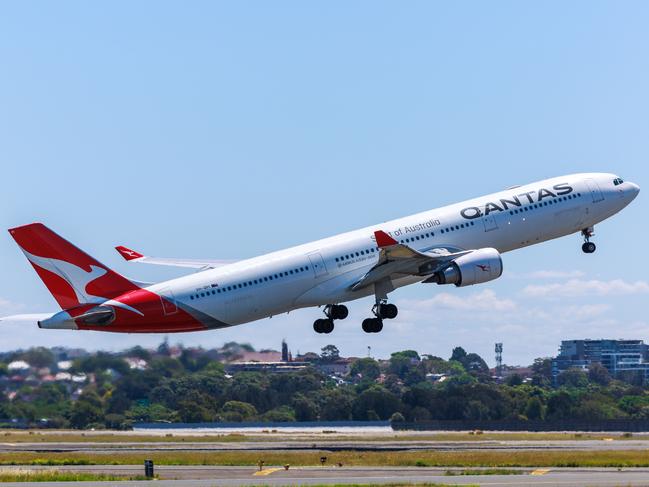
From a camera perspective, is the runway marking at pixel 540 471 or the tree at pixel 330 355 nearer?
the runway marking at pixel 540 471

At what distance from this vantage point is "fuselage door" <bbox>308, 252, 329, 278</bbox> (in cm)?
7125

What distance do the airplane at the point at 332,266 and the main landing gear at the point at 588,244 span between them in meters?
0.10

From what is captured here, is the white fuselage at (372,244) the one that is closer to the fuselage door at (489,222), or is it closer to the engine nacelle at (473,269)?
the fuselage door at (489,222)

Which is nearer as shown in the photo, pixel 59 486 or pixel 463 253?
pixel 59 486

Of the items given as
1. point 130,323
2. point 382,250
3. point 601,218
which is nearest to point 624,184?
point 601,218

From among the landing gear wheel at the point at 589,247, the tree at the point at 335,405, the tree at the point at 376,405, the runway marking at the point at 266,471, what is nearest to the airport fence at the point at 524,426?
the tree at the point at 376,405

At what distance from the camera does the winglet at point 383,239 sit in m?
68.4

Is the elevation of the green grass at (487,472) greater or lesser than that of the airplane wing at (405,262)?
lesser

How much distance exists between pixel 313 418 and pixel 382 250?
170ft

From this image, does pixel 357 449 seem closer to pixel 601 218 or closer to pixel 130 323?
pixel 130 323

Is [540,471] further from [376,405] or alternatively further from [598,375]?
[598,375]

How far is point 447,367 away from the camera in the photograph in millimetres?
166125

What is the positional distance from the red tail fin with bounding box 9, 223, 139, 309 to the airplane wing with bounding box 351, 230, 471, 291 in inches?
536

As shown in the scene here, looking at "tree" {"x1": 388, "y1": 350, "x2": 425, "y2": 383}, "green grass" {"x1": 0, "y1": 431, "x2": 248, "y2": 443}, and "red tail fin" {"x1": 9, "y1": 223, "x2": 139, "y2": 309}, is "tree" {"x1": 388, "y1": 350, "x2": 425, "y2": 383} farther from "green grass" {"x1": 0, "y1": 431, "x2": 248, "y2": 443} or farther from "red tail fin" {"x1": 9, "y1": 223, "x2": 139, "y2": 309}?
"red tail fin" {"x1": 9, "y1": 223, "x2": 139, "y2": 309}
